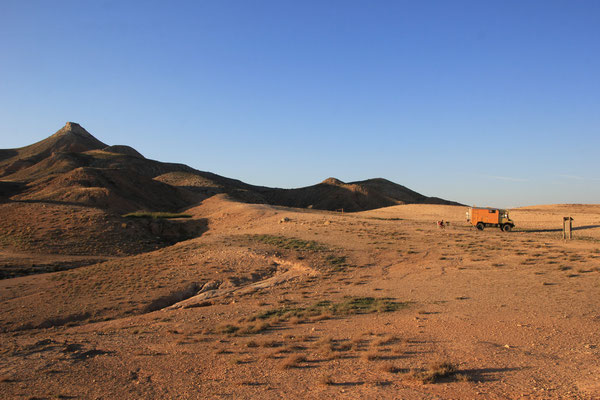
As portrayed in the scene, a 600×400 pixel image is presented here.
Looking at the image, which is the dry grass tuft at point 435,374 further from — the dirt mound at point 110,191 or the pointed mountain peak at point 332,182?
the pointed mountain peak at point 332,182

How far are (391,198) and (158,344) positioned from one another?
8588 cm

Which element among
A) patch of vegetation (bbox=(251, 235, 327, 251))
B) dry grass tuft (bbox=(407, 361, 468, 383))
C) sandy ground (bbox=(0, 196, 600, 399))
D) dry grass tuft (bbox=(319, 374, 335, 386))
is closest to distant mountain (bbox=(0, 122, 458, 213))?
patch of vegetation (bbox=(251, 235, 327, 251))

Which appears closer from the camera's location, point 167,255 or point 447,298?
point 447,298

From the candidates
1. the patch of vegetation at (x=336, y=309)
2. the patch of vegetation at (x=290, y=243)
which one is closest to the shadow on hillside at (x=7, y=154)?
the patch of vegetation at (x=290, y=243)

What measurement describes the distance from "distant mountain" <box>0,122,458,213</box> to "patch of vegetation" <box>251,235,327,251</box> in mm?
25553

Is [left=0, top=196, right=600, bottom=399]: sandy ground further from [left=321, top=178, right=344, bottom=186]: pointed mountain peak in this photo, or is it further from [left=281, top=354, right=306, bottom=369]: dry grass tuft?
[left=321, top=178, right=344, bottom=186]: pointed mountain peak

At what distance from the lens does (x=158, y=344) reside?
35.0 feet

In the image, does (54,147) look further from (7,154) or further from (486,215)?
(486,215)

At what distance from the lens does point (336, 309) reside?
13.3 m

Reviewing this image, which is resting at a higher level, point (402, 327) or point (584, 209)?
point (584, 209)

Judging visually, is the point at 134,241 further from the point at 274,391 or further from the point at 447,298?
the point at 274,391

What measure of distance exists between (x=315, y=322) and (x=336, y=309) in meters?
1.46

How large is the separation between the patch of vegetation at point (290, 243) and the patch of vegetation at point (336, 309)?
9085mm

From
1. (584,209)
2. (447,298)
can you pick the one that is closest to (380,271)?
(447,298)
